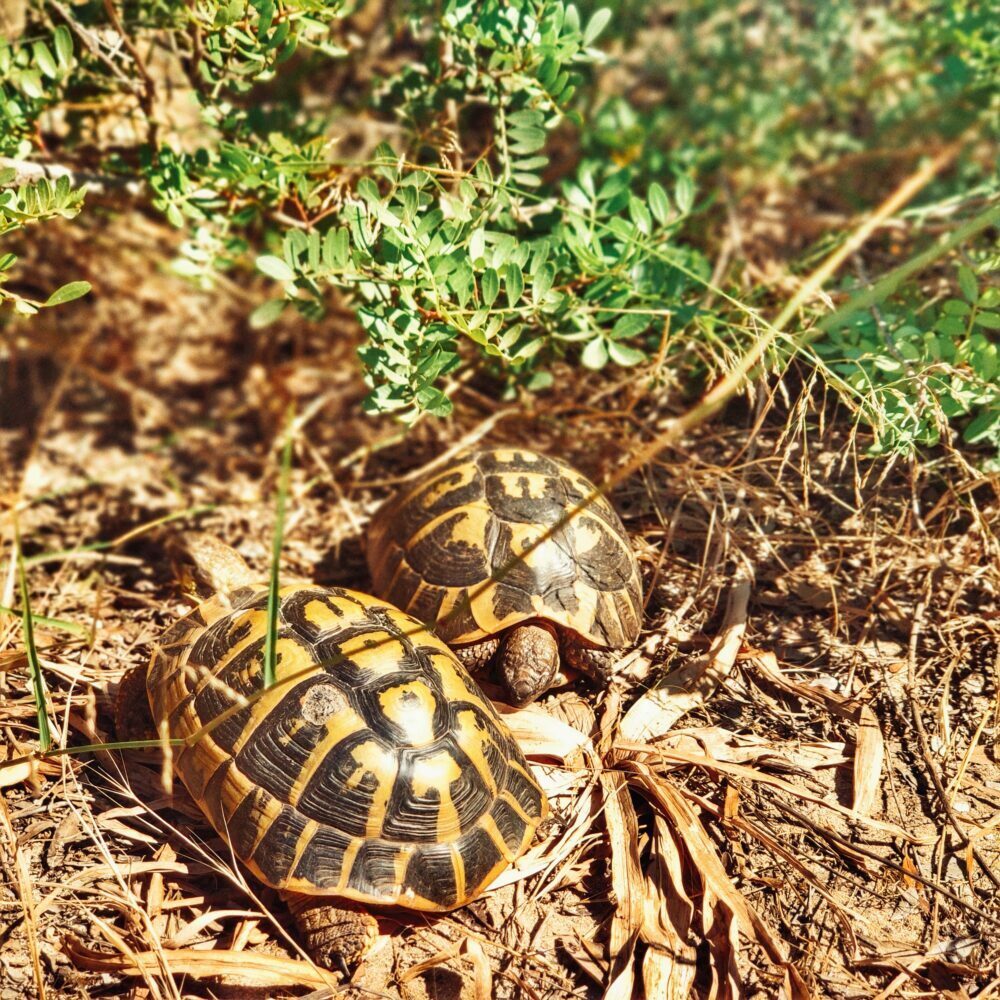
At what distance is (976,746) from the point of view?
289cm

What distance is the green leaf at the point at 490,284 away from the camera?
281 centimetres

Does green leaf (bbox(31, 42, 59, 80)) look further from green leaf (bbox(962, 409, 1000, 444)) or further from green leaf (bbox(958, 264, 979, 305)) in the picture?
green leaf (bbox(962, 409, 1000, 444))

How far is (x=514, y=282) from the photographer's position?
9.41 ft

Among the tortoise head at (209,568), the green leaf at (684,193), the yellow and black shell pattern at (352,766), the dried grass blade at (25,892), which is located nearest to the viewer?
the dried grass blade at (25,892)

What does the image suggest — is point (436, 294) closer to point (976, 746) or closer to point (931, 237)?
point (976, 746)

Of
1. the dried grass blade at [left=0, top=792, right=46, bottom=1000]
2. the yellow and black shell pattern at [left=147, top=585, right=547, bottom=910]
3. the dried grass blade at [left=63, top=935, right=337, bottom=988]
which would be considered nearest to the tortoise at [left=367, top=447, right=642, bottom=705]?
the yellow and black shell pattern at [left=147, top=585, right=547, bottom=910]

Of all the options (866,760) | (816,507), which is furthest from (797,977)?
(816,507)

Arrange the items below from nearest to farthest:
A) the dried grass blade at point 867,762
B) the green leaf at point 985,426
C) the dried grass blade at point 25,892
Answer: the dried grass blade at point 25,892, the dried grass blade at point 867,762, the green leaf at point 985,426

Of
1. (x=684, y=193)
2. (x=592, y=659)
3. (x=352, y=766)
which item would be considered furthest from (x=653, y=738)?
(x=684, y=193)

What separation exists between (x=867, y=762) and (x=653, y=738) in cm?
69

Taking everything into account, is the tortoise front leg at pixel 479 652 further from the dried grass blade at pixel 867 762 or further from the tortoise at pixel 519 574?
the dried grass blade at pixel 867 762

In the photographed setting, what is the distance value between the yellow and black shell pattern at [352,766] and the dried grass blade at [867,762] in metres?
1.02

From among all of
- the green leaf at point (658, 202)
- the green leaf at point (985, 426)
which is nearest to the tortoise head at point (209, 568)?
the green leaf at point (658, 202)

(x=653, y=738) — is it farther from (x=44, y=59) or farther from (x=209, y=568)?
(x=44, y=59)
